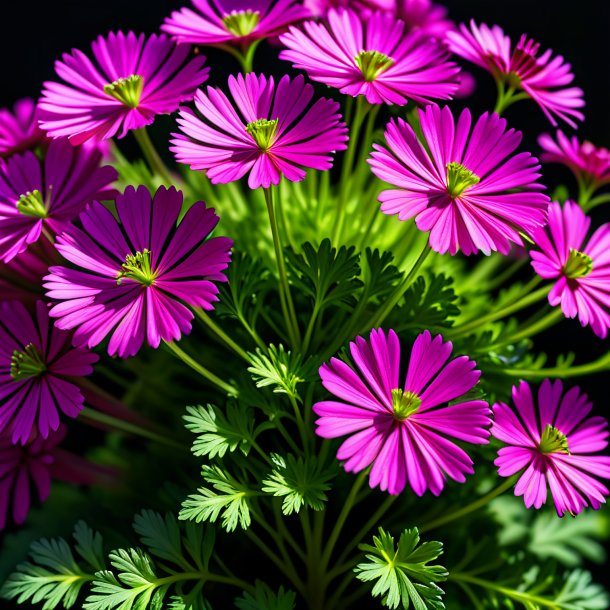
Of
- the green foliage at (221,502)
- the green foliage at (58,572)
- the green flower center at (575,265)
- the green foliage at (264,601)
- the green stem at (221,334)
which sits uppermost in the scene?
the green flower center at (575,265)

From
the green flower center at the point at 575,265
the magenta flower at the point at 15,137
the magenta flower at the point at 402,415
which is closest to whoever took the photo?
the magenta flower at the point at 402,415

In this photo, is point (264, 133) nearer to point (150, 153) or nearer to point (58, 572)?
point (150, 153)

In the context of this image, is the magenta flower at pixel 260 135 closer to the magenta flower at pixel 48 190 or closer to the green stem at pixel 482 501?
the magenta flower at pixel 48 190

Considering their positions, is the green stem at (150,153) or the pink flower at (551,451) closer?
the pink flower at (551,451)

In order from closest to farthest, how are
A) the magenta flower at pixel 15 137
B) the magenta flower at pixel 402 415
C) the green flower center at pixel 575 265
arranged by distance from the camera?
the magenta flower at pixel 402 415, the green flower center at pixel 575 265, the magenta flower at pixel 15 137

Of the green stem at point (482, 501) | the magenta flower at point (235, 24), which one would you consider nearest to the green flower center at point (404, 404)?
the green stem at point (482, 501)
